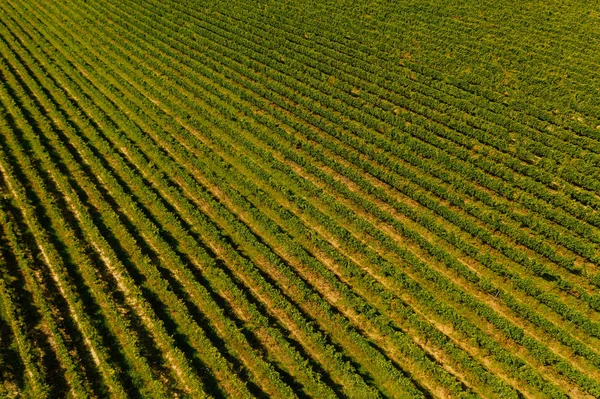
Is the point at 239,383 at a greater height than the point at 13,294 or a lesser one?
greater

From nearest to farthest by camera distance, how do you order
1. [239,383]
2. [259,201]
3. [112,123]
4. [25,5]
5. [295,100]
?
1. [239,383]
2. [259,201]
3. [112,123]
4. [295,100]
5. [25,5]

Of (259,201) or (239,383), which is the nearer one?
(239,383)

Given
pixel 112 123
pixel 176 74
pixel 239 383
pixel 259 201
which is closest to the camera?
pixel 239 383

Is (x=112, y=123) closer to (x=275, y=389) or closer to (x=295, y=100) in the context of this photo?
(x=295, y=100)

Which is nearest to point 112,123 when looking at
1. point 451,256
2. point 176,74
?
point 176,74

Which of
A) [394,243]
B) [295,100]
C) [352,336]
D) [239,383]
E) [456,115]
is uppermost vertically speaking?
[456,115]

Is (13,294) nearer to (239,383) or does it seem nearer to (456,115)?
(239,383)

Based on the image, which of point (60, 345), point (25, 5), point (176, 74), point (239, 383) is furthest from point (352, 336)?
point (25, 5)
